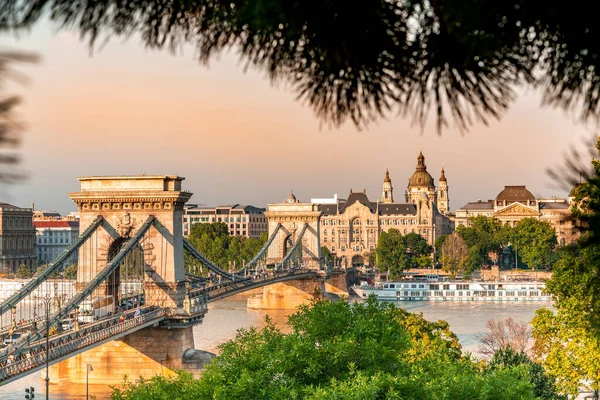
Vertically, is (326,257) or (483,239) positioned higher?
(483,239)

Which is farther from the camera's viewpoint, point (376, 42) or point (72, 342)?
point (72, 342)

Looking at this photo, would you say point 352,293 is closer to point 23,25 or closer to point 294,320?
point 294,320

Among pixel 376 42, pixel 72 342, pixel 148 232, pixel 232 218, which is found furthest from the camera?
pixel 232 218

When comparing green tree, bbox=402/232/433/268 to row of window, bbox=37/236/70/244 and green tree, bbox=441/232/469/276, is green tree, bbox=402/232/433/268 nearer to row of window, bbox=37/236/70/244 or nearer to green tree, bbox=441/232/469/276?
green tree, bbox=441/232/469/276

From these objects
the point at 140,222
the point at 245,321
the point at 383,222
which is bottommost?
the point at 245,321

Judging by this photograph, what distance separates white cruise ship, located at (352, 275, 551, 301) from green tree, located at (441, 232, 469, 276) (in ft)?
54.3

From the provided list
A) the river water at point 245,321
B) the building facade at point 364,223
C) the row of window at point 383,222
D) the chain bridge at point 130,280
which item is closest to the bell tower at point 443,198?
the building facade at point 364,223

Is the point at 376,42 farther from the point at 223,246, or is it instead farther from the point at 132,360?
the point at 223,246

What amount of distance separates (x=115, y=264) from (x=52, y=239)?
A: 92029 mm

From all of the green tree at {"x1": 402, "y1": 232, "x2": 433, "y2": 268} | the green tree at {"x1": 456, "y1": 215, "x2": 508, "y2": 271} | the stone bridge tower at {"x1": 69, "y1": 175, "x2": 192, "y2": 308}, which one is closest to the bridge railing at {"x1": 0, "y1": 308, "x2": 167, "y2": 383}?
the stone bridge tower at {"x1": 69, "y1": 175, "x2": 192, "y2": 308}

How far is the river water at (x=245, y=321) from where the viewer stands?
107 ft

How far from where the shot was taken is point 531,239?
10594 cm

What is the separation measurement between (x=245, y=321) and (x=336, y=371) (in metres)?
41.6

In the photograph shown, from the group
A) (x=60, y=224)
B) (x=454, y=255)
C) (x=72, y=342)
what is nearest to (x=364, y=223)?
(x=454, y=255)
